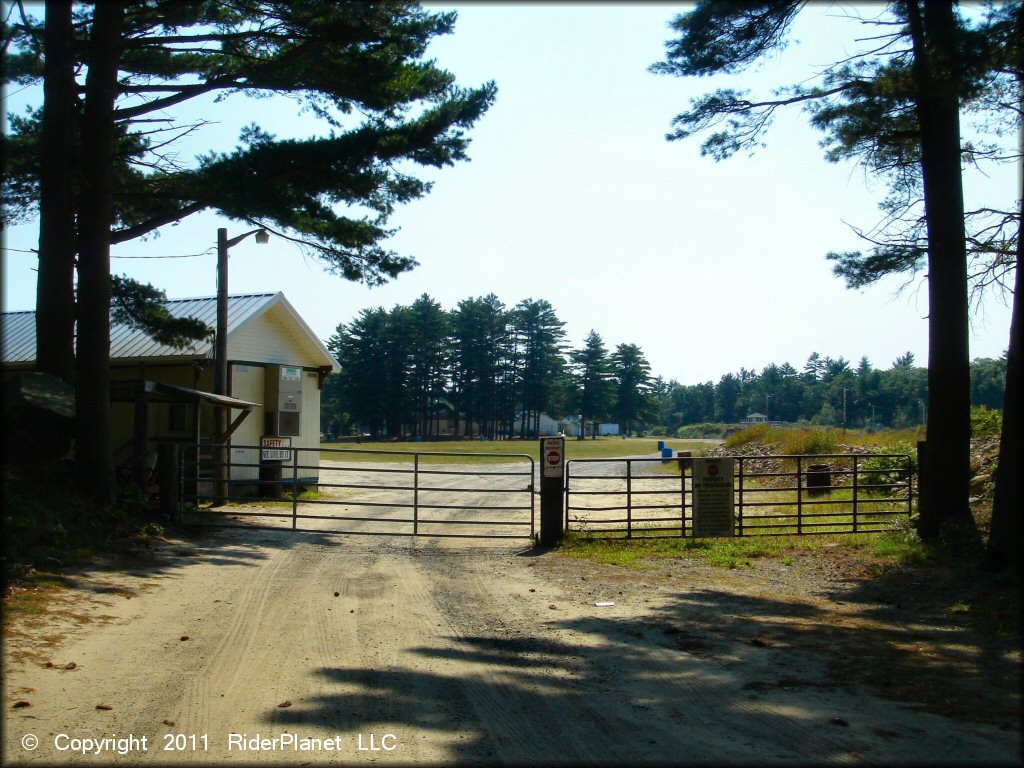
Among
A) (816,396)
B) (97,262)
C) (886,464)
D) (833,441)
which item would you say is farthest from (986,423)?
(816,396)

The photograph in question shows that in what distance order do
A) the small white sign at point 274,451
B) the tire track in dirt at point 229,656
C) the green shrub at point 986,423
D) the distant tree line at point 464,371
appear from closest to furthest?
the tire track in dirt at point 229,656 → the green shrub at point 986,423 → the small white sign at point 274,451 → the distant tree line at point 464,371

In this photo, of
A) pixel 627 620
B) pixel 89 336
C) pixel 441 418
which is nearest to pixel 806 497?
pixel 627 620

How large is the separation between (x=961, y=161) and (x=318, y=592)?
11.1 m

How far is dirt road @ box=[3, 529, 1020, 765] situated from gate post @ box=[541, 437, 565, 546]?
108 inches

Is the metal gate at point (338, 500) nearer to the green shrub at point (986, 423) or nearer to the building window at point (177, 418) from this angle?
the building window at point (177, 418)

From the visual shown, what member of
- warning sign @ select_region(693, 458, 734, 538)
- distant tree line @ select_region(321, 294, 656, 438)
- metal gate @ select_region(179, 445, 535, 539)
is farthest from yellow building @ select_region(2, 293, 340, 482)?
distant tree line @ select_region(321, 294, 656, 438)

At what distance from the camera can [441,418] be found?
9638cm

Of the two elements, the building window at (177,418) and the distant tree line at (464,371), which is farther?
the distant tree line at (464,371)

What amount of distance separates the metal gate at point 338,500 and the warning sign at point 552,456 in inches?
13.3

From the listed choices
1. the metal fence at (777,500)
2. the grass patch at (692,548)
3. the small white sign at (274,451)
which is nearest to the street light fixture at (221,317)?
the small white sign at (274,451)

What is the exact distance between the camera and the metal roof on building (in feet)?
69.0

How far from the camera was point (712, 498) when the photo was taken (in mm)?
14047

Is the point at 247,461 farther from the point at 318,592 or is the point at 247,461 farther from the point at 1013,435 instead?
the point at 1013,435

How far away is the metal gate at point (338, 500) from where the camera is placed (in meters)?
14.3
